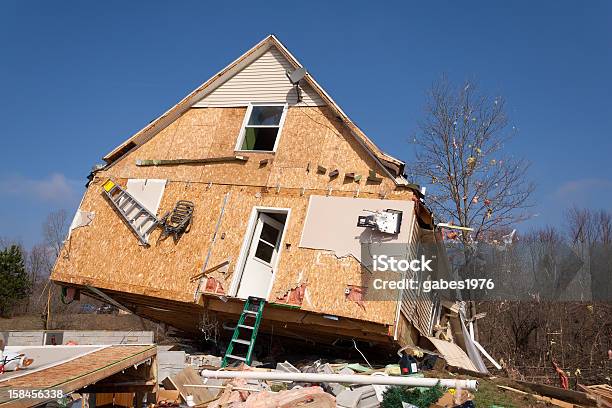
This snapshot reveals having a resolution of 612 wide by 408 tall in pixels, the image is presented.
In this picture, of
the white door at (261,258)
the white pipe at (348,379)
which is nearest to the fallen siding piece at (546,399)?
the white pipe at (348,379)

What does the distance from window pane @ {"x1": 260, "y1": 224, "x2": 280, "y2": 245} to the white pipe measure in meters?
3.77

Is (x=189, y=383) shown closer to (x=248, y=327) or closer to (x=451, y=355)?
(x=248, y=327)

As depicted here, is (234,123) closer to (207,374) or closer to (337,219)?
(337,219)

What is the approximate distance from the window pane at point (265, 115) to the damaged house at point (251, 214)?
3 centimetres

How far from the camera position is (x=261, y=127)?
13008mm

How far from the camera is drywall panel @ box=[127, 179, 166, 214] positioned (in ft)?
42.0

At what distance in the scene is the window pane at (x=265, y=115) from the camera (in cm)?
1321

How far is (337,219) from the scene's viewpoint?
11.0 m

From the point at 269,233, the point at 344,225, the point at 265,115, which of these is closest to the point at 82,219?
the point at 269,233

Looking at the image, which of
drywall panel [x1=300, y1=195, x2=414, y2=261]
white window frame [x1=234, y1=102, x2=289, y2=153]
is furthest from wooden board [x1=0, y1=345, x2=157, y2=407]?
white window frame [x1=234, y1=102, x2=289, y2=153]

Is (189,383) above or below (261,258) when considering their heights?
below

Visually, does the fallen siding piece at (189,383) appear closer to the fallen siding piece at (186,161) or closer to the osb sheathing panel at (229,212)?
the osb sheathing panel at (229,212)

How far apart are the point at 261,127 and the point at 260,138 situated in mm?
380

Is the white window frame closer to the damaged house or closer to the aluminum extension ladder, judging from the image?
the damaged house
